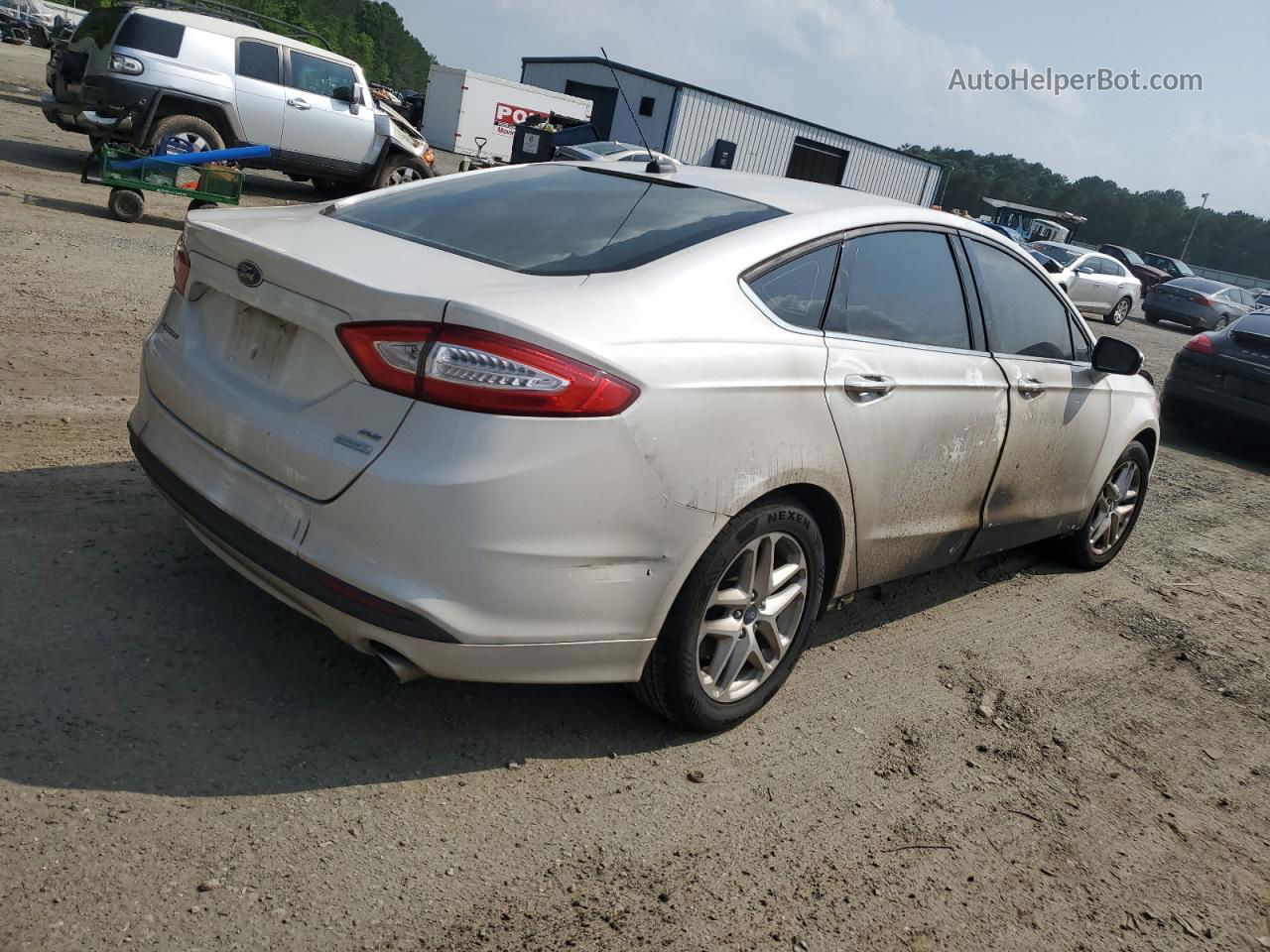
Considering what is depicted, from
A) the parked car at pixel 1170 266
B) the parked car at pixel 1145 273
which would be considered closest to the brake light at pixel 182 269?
the parked car at pixel 1145 273

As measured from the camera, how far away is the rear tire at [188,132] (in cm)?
1175

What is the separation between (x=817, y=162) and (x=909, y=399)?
4557 centimetres

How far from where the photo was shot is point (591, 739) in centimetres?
320

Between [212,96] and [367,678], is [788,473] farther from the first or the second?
[212,96]

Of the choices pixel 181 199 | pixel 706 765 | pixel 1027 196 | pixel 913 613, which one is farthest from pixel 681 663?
pixel 1027 196

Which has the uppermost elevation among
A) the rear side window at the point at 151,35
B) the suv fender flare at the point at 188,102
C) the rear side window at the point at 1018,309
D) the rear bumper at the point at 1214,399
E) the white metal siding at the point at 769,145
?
the white metal siding at the point at 769,145

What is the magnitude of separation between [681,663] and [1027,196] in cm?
13441

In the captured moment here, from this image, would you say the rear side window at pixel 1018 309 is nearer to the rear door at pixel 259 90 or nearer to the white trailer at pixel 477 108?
the rear door at pixel 259 90

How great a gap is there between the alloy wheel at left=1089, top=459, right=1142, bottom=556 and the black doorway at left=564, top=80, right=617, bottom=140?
41.5m

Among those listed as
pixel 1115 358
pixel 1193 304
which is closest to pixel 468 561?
pixel 1115 358

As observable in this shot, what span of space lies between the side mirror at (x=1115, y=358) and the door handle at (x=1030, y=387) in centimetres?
56

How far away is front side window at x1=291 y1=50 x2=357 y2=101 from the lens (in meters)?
13.5

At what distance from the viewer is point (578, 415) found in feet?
8.50

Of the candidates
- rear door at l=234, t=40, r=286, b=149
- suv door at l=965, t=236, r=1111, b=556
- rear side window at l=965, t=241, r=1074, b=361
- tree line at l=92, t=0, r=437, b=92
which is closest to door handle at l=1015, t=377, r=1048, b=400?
suv door at l=965, t=236, r=1111, b=556
